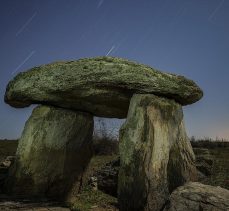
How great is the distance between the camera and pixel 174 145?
816cm

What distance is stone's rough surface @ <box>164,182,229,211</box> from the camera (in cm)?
646

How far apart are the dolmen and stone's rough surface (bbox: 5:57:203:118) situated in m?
0.02

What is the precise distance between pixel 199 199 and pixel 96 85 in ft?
11.5

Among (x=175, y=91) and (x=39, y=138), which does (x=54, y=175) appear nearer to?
(x=39, y=138)

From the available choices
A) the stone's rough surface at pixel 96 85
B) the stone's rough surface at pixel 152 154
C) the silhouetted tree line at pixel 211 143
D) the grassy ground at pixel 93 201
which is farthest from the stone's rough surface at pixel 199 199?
the silhouetted tree line at pixel 211 143

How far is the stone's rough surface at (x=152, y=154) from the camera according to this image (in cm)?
727

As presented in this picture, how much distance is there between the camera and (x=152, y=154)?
24.7 ft

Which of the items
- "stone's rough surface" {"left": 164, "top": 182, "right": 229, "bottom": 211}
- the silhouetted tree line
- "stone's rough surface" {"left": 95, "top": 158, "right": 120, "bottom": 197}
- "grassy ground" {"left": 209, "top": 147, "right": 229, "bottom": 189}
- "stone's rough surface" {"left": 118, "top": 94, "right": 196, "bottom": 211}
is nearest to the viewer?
"stone's rough surface" {"left": 164, "top": 182, "right": 229, "bottom": 211}

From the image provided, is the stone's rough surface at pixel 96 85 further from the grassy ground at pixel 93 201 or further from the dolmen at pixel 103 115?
the grassy ground at pixel 93 201

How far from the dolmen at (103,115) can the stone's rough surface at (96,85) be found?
0.02m

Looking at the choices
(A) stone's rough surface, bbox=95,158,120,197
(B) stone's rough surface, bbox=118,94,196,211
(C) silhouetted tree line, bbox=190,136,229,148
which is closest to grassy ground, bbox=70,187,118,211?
(A) stone's rough surface, bbox=95,158,120,197

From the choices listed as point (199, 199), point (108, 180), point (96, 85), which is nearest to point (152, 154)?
point (199, 199)

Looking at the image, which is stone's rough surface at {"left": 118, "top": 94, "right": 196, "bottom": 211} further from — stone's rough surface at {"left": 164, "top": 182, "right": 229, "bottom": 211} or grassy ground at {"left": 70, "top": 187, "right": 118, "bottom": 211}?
grassy ground at {"left": 70, "top": 187, "right": 118, "bottom": 211}

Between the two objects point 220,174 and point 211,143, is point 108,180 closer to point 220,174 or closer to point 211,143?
point 220,174
